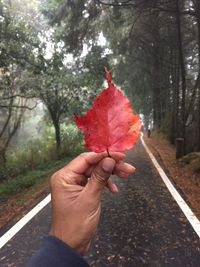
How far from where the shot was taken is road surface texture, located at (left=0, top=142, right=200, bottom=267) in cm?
442

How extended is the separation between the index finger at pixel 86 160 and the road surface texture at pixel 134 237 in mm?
3081

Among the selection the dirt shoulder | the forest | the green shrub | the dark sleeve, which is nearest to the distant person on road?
the dark sleeve

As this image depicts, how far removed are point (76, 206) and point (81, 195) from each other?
0.06 metres

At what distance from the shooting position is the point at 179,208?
262 inches

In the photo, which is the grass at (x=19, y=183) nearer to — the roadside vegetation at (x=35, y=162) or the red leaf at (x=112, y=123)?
the roadside vegetation at (x=35, y=162)

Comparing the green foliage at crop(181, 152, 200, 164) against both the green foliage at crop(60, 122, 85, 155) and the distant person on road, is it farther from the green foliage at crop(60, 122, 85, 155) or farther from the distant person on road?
the distant person on road

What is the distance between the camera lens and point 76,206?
61.5 inches

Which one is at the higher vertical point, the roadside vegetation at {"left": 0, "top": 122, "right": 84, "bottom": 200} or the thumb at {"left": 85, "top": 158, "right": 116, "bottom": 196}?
the thumb at {"left": 85, "top": 158, "right": 116, "bottom": 196}

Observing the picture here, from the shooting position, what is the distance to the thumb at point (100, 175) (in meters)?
1.38

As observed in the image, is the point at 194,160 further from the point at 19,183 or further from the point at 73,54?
the point at 73,54

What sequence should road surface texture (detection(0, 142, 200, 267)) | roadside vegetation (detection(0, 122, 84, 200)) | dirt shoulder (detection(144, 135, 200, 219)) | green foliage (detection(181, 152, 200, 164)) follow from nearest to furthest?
road surface texture (detection(0, 142, 200, 267)) → dirt shoulder (detection(144, 135, 200, 219)) → roadside vegetation (detection(0, 122, 84, 200)) → green foliage (detection(181, 152, 200, 164))

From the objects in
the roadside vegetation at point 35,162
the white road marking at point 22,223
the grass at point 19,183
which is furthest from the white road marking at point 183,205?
the grass at point 19,183

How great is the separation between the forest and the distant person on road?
8540mm

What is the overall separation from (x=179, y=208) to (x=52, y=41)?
953 centimetres
